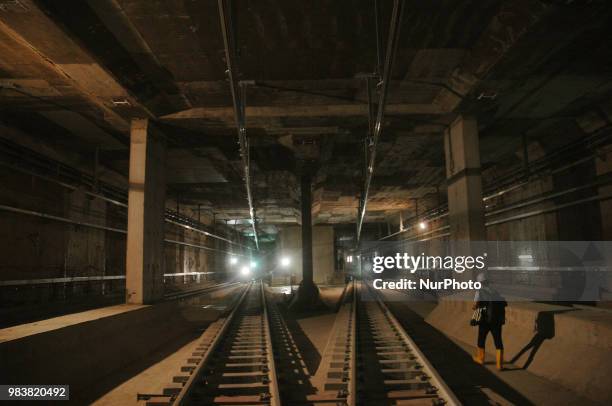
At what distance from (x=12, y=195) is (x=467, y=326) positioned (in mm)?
10307

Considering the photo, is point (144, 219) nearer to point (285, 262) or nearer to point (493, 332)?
point (493, 332)

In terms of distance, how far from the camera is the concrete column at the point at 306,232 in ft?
45.3

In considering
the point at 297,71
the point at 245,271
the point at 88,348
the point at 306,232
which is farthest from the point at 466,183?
the point at 245,271

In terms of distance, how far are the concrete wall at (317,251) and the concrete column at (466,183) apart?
61.4 feet

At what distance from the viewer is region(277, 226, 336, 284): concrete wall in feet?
90.7

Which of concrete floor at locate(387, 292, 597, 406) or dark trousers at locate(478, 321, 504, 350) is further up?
dark trousers at locate(478, 321, 504, 350)

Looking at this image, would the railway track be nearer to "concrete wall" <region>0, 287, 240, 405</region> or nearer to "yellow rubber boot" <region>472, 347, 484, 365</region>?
"concrete wall" <region>0, 287, 240, 405</region>

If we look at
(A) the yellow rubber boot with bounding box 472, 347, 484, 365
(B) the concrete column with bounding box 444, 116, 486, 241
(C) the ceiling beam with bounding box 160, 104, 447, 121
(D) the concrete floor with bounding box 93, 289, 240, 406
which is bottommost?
(D) the concrete floor with bounding box 93, 289, 240, 406

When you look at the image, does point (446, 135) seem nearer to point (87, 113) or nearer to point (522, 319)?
point (522, 319)

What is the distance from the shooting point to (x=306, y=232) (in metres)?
14.1

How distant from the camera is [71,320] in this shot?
6.20 meters

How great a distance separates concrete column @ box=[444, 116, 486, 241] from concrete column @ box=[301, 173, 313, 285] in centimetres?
559

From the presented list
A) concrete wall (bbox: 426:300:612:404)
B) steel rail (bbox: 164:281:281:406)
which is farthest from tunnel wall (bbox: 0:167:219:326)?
concrete wall (bbox: 426:300:612:404)

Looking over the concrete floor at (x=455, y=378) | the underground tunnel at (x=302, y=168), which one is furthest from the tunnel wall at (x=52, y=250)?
the concrete floor at (x=455, y=378)
